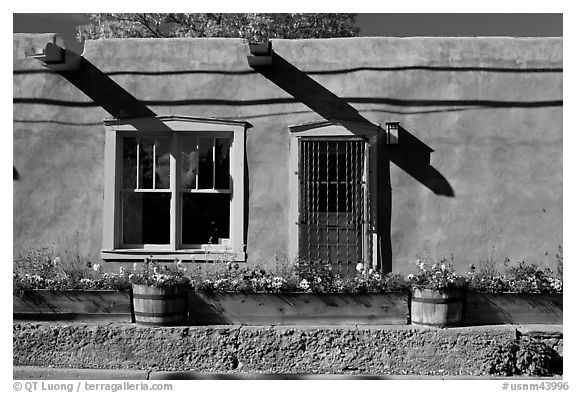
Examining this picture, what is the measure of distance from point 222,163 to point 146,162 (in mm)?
978

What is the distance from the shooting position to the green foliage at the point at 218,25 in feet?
55.4

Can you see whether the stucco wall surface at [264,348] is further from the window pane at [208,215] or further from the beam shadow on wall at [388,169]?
the window pane at [208,215]

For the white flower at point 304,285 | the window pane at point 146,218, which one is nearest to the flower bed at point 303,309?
the white flower at point 304,285

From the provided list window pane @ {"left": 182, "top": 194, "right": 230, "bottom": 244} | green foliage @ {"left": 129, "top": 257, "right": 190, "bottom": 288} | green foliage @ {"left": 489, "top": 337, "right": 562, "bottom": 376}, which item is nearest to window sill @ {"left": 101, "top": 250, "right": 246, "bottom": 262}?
window pane @ {"left": 182, "top": 194, "right": 230, "bottom": 244}

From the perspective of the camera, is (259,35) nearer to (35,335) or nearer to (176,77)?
(176,77)

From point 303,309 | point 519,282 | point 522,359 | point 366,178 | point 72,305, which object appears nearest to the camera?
point 522,359

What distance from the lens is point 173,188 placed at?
810cm

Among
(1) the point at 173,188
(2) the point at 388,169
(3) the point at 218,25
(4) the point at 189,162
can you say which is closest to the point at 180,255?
(1) the point at 173,188

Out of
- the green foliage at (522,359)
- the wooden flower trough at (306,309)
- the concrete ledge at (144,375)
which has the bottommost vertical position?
the concrete ledge at (144,375)

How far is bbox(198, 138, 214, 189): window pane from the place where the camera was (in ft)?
26.9

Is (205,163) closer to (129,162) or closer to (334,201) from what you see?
(129,162)

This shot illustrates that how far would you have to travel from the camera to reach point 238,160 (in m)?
8.09

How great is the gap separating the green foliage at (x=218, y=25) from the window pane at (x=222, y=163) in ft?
29.2
